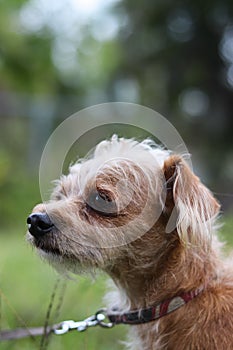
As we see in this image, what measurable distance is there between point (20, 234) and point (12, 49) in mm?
4613

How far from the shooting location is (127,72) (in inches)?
677

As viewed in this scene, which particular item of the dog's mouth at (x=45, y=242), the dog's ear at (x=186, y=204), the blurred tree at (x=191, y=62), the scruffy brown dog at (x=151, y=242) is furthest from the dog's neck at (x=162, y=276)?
the blurred tree at (x=191, y=62)

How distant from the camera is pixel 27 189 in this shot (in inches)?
437

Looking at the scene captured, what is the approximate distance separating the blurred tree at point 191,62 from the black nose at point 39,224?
12046 millimetres

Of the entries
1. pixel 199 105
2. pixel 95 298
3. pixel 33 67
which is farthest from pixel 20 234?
pixel 199 105

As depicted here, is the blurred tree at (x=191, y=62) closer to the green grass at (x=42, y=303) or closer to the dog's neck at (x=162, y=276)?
the green grass at (x=42, y=303)

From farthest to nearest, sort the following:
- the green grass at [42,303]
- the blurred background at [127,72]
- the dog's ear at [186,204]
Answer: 1. the blurred background at [127,72]
2. the green grass at [42,303]
3. the dog's ear at [186,204]

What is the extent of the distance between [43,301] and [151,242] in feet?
3.99

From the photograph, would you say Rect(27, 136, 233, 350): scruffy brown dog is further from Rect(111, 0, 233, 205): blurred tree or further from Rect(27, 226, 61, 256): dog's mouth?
Rect(111, 0, 233, 205): blurred tree

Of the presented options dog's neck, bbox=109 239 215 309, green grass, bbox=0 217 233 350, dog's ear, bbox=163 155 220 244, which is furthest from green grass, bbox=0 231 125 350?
dog's ear, bbox=163 155 220 244

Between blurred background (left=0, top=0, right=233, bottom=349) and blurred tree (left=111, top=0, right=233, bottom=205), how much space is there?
0.03m

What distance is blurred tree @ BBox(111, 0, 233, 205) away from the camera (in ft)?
49.4

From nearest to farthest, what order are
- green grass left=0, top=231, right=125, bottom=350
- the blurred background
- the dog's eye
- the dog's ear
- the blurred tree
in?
the dog's ear → the dog's eye → green grass left=0, top=231, right=125, bottom=350 → the blurred background → the blurred tree

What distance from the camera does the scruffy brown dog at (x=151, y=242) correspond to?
2.54 metres
